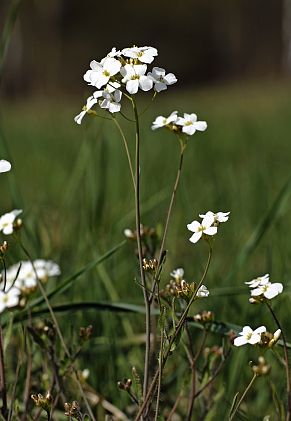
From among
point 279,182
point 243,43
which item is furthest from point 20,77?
point 279,182

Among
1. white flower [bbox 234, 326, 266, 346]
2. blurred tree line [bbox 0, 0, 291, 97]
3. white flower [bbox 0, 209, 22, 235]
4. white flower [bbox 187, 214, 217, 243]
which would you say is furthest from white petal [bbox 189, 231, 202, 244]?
blurred tree line [bbox 0, 0, 291, 97]

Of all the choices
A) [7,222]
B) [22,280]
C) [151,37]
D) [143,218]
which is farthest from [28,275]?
[151,37]

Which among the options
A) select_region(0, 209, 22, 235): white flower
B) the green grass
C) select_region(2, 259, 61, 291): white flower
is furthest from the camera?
the green grass

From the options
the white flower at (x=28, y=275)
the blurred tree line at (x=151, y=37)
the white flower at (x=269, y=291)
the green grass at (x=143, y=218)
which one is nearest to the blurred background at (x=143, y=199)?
the green grass at (x=143, y=218)

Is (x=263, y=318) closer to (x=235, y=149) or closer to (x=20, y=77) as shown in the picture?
(x=235, y=149)

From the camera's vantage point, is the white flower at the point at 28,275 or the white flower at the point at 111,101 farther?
the white flower at the point at 28,275

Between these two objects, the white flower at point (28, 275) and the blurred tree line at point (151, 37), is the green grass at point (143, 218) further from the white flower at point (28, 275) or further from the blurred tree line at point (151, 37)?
the blurred tree line at point (151, 37)

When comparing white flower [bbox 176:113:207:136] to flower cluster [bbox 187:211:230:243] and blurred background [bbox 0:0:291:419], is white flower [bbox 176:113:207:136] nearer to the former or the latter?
flower cluster [bbox 187:211:230:243]

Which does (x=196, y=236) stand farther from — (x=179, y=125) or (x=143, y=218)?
(x=143, y=218)
